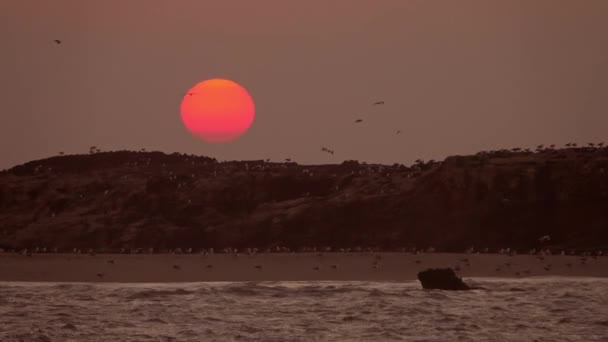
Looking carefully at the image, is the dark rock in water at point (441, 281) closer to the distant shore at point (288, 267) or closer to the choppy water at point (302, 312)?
the choppy water at point (302, 312)

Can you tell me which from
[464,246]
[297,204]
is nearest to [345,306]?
[464,246]

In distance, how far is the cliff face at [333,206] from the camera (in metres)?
45.1

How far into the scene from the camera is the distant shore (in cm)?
3553

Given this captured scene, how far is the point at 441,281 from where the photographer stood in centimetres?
3073

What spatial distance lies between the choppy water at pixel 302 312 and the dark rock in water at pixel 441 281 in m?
0.53

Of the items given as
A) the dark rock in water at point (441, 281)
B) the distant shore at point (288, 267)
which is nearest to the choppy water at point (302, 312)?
the dark rock in water at point (441, 281)

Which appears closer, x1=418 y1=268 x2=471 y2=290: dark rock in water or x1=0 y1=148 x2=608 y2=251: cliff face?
x1=418 y1=268 x2=471 y2=290: dark rock in water

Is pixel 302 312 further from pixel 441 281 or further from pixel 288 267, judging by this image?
pixel 288 267

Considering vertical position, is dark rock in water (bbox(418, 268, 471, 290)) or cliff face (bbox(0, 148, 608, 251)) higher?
cliff face (bbox(0, 148, 608, 251))

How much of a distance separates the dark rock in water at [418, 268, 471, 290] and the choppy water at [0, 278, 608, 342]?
53cm

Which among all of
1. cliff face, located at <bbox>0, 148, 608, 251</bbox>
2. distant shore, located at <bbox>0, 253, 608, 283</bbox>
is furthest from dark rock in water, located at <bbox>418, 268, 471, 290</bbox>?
cliff face, located at <bbox>0, 148, 608, 251</bbox>

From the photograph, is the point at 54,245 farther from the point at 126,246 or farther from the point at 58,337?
the point at 58,337

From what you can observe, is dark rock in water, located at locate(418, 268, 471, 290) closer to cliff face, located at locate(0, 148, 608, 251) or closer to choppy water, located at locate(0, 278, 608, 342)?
choppy water, located at locate(0, 278, 608, 342)

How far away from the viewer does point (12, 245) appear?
49750 millimetres
